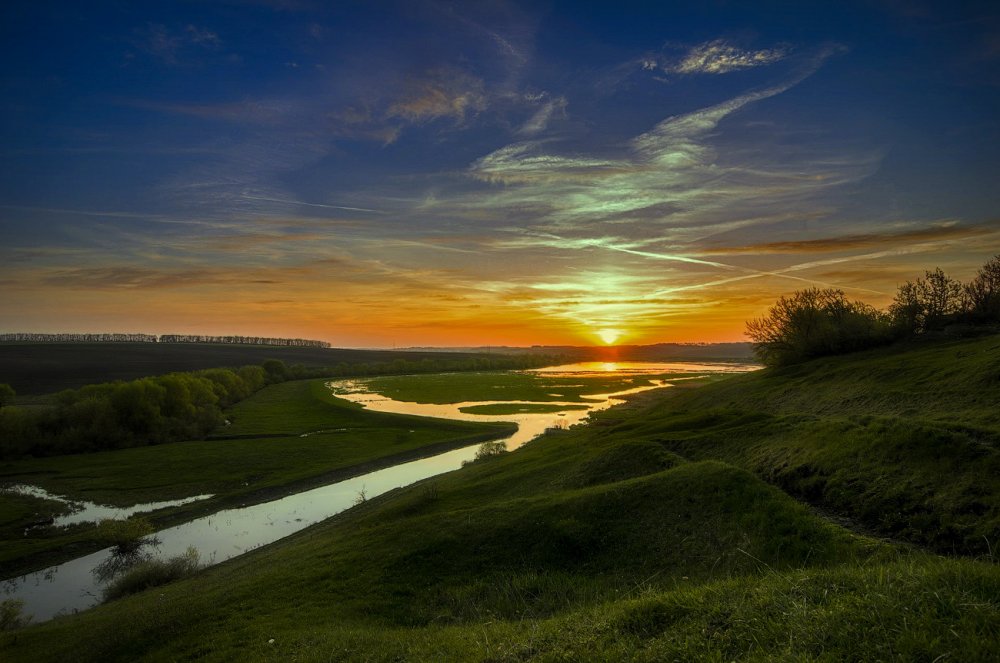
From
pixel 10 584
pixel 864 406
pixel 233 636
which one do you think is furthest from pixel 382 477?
pixel 864 406

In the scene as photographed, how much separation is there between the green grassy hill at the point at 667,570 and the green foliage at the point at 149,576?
98.3 inches

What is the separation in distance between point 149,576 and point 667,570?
29.8 metres

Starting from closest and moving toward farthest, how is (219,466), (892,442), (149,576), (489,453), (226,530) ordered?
(892,442) < (149,576) < (226,530) < (219,466) < (489,453)

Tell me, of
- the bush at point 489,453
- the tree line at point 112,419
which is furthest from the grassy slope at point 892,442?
the tree line at point 112,419

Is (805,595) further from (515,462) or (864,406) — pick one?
(515,462)

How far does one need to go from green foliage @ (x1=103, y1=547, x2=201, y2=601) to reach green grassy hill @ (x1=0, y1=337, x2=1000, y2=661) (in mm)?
2497

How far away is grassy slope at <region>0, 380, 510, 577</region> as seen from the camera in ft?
125

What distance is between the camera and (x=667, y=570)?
16.6 metres

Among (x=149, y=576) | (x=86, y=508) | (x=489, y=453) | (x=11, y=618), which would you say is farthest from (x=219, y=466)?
(x=11, y=618)

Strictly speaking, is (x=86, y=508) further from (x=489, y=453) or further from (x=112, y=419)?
(x=489, y=453)

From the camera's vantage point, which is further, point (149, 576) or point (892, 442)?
point (149, 576)

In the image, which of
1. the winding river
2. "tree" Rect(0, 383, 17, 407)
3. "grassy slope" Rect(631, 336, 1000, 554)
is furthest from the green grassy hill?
"tree" Rect(0, 383, 17, 407)

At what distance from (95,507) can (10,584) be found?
14567 mm

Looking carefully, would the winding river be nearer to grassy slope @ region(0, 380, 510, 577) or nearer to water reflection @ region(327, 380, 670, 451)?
grassy slope @ region(0, 380, 510, 577)
